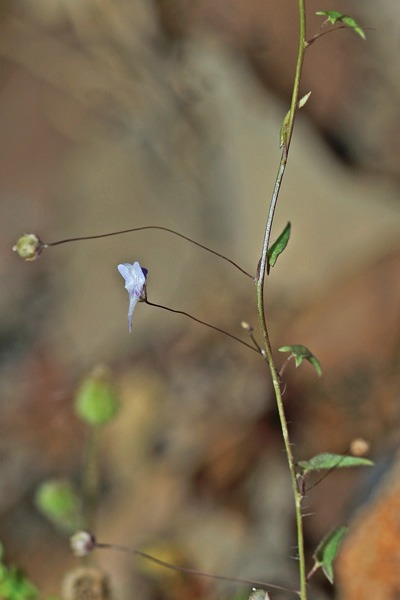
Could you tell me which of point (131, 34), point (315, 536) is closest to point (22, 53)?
point (131, 34)

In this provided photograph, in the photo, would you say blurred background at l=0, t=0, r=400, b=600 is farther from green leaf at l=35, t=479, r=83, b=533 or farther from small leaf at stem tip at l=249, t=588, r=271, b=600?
small leaf at stem tip at l=249, t=588, r=271, b=600

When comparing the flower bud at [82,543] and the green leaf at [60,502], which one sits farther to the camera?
the green leaf at [60,502]

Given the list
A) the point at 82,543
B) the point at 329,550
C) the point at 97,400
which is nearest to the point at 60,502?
the point at 97,400

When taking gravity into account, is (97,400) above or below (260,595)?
below

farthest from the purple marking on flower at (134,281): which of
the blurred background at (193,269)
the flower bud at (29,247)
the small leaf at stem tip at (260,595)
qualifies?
the blurred background at (193,269)

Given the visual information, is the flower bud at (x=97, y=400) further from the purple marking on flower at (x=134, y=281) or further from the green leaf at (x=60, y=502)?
the purple marking on flower at (x=134, y=281)

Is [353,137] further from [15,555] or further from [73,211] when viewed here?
[15,555]

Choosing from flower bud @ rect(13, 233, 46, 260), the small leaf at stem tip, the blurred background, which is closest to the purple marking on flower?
flower bud @ rect(13, 233, 46, 260)

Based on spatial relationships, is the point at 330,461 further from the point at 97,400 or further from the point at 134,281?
the point at 97,400
